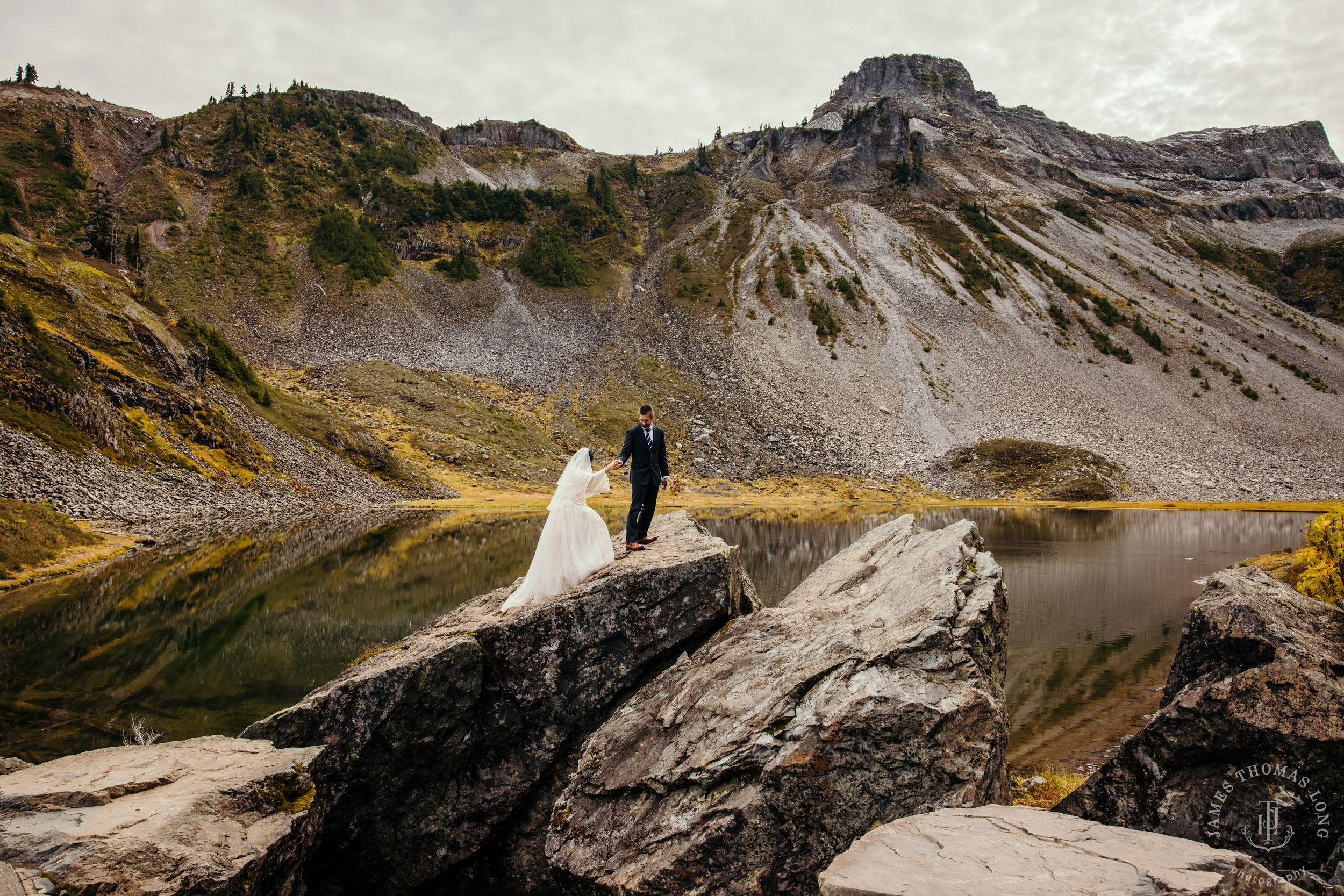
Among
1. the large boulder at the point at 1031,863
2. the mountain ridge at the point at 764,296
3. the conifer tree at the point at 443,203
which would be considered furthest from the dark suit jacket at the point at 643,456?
the conifer tree at the point at 443,203

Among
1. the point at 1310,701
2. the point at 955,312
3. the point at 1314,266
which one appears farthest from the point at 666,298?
the point at 1314,266

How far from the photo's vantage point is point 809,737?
281 inches

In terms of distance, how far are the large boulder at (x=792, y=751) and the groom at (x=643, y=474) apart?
404 centimetres

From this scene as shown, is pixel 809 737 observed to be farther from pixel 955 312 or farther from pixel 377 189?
pixel 377 189

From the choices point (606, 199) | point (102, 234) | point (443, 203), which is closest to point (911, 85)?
point (606, 199)

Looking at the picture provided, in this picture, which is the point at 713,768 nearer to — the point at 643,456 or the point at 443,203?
the point at 643,456

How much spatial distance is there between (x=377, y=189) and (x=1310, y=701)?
449 ft

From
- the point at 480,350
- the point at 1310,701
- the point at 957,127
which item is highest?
the point at 957,127

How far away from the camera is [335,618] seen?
2014cm

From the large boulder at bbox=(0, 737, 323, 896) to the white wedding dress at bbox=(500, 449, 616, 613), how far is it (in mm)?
3965

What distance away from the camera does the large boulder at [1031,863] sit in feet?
13.9

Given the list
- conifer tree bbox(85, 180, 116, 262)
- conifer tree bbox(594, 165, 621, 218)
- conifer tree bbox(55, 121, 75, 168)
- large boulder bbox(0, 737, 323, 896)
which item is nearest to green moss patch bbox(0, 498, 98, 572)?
large boulder bbox(0, 737, 323, 896)

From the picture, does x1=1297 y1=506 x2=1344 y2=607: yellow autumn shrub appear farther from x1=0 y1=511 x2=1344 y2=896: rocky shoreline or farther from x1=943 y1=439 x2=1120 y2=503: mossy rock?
x1=943 y1=439 x2=1120 y2=503: mossy rock

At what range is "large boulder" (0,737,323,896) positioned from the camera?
18.8 feet
